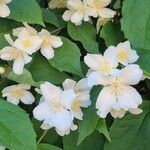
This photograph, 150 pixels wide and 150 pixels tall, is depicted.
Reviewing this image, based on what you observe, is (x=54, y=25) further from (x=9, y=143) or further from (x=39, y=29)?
(x=9, y=143)

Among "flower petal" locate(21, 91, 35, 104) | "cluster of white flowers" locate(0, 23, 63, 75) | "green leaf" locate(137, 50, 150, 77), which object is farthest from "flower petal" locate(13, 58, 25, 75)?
"green leaf" locate(137, 50, 150, 77)

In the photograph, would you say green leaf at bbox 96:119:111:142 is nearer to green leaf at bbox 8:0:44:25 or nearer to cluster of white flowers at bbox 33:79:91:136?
cluster of white flowers at bbox 33:79:91:136

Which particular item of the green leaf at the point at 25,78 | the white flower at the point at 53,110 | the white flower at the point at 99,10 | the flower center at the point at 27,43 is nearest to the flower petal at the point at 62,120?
the white flower at the point at 53,110

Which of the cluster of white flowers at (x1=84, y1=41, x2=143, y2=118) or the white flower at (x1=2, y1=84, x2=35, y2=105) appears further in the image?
the white flower at (x1=2, y1=84, x2=35, y2=105)

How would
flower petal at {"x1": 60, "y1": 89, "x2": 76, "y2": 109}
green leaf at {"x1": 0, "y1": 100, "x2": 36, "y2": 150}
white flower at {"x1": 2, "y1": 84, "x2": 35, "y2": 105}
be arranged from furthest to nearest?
white flower at {"x1": 2, "y1": 84, "x2": 35, "y2": 105} → flower petal at {"x1": 60, "y1": 89, "x2": 76, "y2": 109} → green leaf at {"x1": 0, "y1": 100, "x2": 36, "y2": 150}

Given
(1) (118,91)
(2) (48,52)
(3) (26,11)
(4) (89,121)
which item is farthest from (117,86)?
(3) (26,11)
